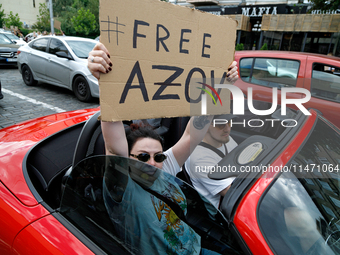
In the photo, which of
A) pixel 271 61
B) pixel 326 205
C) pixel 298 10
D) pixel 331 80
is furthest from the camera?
pixel 298 10

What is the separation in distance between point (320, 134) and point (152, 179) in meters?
1.16

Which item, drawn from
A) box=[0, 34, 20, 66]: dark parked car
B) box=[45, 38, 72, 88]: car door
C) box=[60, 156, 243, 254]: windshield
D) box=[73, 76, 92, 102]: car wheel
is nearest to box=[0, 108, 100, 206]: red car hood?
box=[60, 156, 243, 254]: windshield

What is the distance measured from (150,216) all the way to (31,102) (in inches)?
241

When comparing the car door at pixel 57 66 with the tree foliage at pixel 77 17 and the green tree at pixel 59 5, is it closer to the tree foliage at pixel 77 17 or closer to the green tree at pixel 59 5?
the tree foliage at pixel 77 17

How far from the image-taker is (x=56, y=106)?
5.87 m

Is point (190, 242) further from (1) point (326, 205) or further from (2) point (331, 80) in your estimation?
(2) point (331, 80)

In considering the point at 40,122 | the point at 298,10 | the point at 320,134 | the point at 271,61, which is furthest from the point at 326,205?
the point at 298,10

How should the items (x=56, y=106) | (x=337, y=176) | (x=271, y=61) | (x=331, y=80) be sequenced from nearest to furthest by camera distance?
(x=337, y=176), (x=331, y=80), (x=271, y=61), (x=56, y=106)

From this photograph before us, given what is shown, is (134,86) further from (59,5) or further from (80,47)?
(59,5)

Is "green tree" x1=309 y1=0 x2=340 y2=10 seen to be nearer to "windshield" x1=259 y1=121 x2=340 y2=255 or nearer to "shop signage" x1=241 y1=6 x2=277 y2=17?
"shop signage" x1=241 y1=6 x2=277 y2=17

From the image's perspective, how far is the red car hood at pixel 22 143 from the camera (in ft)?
4.61

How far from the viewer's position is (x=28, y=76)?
7.71 meters

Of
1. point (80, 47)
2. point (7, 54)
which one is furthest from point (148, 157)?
point (7, 54)

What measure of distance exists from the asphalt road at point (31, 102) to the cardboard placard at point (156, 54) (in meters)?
4.28
